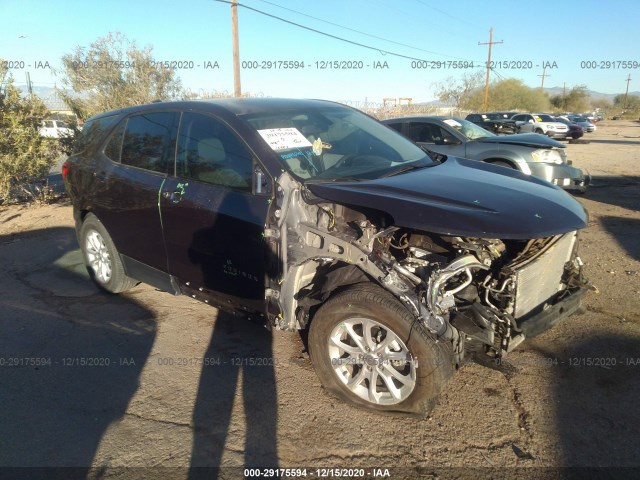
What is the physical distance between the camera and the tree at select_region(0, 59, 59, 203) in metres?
8.26

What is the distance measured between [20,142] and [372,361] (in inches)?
327

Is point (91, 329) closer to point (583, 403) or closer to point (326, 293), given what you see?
point (326, 293)

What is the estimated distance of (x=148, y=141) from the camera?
404 cm

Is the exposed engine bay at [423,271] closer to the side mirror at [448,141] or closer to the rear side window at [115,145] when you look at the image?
the rear side window at [115,145]

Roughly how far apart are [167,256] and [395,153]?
2050 millimetres

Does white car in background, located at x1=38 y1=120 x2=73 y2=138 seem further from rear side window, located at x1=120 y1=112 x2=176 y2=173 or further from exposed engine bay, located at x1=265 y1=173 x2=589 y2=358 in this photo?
exposed engine bay, located at x1=265 y1=173 x2=589 y2=358

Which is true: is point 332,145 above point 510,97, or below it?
below

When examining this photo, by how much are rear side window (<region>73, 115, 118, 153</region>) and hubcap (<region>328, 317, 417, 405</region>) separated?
3159 mm

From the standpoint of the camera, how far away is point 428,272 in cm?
285

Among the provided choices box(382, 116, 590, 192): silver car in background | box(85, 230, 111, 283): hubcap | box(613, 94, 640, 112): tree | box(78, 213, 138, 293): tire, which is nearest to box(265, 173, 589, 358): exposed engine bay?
box(78, 213, 138, 293): tire

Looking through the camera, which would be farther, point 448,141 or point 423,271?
point 448,141

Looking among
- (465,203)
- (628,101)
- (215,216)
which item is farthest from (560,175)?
(628,101)

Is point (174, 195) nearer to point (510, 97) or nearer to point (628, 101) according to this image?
point (510, 97)

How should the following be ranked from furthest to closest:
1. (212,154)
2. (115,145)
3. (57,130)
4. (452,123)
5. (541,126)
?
(541,126) → (57,130) → (452,123) → (115,145) → (212,154)
